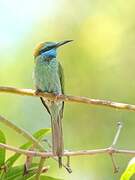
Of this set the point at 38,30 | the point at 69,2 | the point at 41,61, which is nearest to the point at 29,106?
the point at 38,30

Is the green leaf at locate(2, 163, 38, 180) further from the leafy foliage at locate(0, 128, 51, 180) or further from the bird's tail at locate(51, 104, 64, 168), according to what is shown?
the bird's tail at locate(51, 104, 64, 168)

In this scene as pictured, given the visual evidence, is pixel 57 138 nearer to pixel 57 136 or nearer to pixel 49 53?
pixel 57 136

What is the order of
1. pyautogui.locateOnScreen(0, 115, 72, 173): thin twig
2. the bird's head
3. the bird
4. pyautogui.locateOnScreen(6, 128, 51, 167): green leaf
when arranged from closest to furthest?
pyautogui.locateOnScreen(0, 115, 72, 173): thin twig
pyautogui.locateOnScreen(6, 128, 51, 167): green leaf
the bird
the bird's head

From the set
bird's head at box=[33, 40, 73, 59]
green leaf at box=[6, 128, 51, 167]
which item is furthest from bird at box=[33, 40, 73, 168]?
green leaf at box=[6, 128, 51, 167]

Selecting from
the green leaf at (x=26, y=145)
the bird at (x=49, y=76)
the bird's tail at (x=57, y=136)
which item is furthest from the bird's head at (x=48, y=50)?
the green leaf at (x=26, y=145)

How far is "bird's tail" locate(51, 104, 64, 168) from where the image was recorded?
9.11ft

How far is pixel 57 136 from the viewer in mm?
3307

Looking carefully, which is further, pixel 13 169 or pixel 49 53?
pixel 49 53

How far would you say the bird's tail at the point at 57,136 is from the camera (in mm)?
2775

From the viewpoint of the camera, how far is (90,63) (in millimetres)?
7676

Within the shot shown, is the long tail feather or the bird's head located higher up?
the bird's head

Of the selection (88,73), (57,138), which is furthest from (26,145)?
(88,73)

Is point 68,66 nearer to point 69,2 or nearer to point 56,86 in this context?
point 69,2

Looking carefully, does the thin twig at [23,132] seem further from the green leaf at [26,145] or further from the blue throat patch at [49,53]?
the blue throat patch at [49,53]
